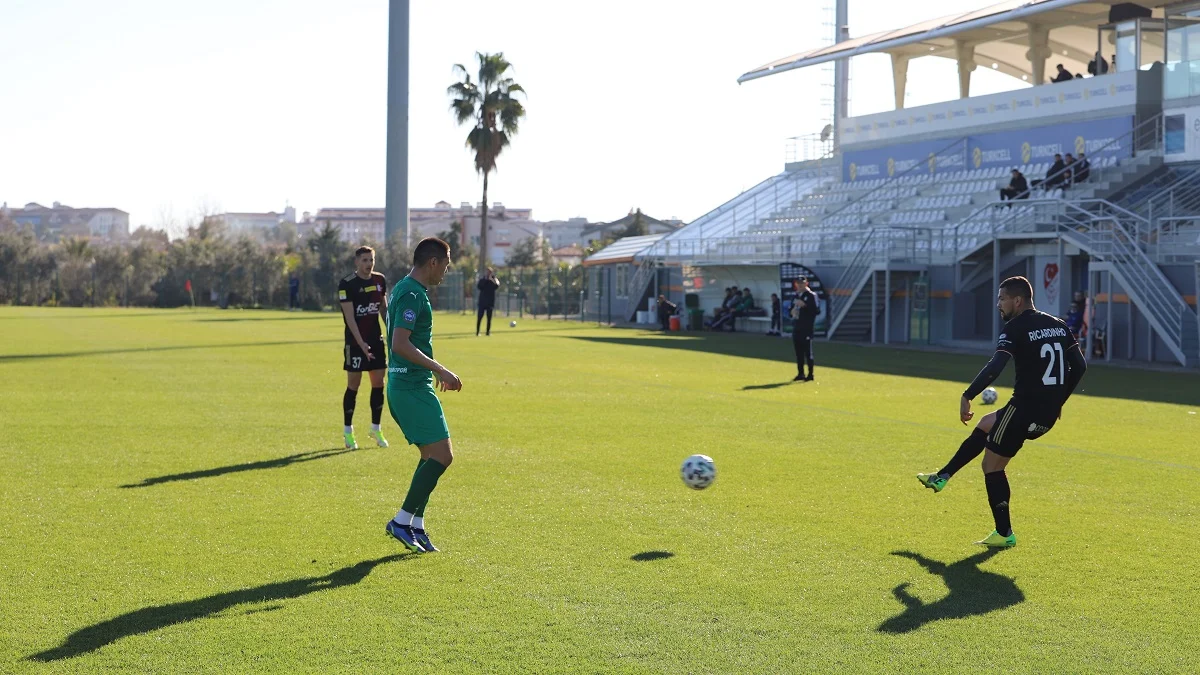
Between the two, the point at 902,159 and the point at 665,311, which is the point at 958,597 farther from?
the point at 902,159

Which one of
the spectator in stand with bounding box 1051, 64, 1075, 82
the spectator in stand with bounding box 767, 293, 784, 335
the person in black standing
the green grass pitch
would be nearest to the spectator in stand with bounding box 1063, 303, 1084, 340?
the green grass pitch

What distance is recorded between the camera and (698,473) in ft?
31.7

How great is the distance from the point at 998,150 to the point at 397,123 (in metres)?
40.4

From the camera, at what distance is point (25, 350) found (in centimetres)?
2905

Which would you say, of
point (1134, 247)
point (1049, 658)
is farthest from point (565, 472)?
point (1134, 247)

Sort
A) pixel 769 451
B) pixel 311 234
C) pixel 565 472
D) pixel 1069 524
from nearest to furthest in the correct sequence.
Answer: pixel 1069 524
pixel 565 472
pixel 769 451
pixel 311 234

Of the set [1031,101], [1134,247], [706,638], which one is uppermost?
[1031,101]

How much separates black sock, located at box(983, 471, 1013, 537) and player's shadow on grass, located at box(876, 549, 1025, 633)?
33 cm

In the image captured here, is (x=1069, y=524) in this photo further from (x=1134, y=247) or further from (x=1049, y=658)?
(x=1134, y=247)

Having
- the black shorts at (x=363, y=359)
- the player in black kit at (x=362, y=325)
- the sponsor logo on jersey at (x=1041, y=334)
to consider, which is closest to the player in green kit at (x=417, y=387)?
the sponsor logo on jersey at (x=1041, y=334)

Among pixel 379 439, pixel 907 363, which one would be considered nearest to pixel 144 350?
pixel 907 363

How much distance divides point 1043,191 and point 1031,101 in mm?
7830

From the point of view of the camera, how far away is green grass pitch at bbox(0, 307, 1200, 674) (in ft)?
19.7

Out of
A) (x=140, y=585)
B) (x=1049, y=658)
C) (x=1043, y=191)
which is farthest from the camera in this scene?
(x=1043, y=191)
